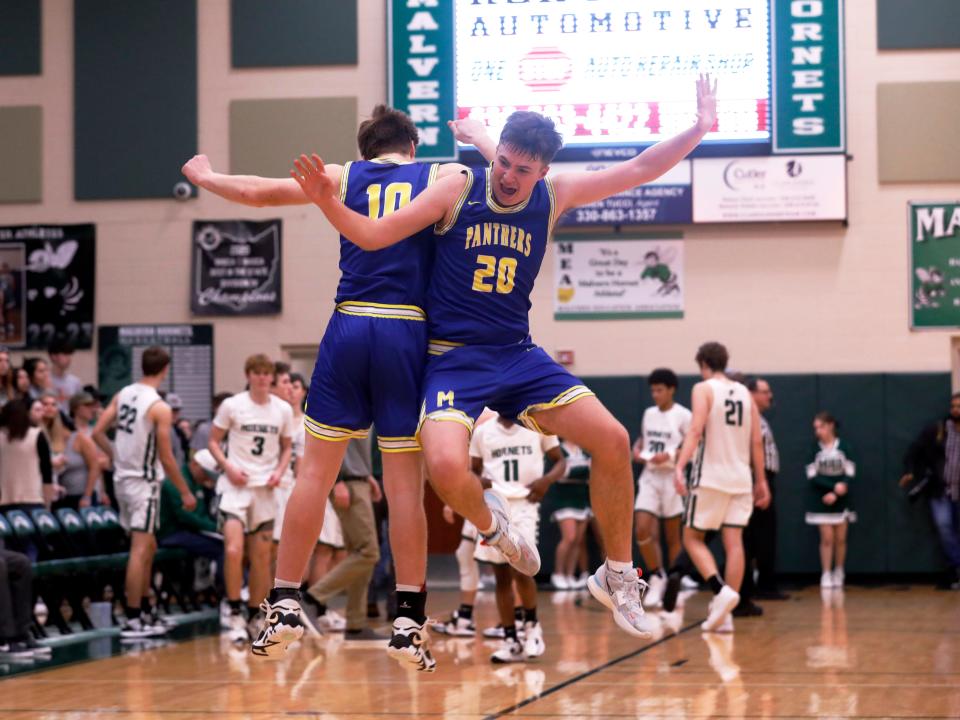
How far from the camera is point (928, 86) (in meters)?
16.0

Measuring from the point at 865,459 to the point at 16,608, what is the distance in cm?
996

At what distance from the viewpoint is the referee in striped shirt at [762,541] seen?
1225 centimetres

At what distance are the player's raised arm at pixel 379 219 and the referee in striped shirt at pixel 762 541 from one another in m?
7.58

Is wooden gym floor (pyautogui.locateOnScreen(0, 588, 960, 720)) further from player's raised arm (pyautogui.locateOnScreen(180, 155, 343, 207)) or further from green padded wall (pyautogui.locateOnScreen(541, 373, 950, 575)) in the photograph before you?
green padded wall (pyautogui.locateOnScreen(541, 373, 950, 575))

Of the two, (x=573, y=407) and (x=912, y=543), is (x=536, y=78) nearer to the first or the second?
(x=912, y=543)

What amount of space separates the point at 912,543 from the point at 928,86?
17.1 feet

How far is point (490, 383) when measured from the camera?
5309mm

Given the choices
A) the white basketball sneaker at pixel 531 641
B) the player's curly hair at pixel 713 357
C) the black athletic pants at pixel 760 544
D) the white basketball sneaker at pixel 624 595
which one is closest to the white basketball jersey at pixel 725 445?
the player's curly hair at pixel 713 357

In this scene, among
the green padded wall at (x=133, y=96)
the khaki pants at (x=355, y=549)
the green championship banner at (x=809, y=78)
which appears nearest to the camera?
the khaki pants at (x=355, y=549)

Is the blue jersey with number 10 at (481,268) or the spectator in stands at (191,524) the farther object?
the spectator in stands at (191,524)

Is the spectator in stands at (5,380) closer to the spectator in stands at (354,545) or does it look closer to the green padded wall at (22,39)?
the spectator in stands at (354,545)

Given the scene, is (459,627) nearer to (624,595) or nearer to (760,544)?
(760,544)

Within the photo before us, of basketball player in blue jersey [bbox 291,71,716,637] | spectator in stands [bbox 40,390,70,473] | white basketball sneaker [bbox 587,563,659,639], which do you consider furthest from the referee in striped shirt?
basketball player in blue jersey [bbox 291,71,716,637]

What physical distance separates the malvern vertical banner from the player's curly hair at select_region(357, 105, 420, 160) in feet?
33.8
